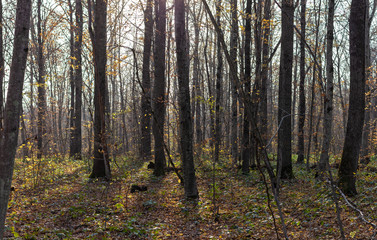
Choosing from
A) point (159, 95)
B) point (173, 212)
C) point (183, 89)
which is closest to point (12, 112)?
point (183, 89)

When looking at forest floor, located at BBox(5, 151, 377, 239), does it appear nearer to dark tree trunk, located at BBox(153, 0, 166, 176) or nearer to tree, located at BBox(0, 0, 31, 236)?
dark tree trunk, located at BBox(153, 0, 166, 176)

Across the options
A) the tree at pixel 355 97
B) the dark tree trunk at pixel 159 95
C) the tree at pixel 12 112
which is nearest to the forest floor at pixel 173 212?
the tree at pixel 355 97

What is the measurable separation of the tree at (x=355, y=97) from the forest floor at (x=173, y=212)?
30.0 inches

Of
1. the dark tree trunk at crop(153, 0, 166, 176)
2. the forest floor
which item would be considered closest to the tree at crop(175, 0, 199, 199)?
the forest floor

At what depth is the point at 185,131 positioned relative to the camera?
774cm

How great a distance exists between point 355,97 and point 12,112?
724cm

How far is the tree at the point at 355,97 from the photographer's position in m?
6.82

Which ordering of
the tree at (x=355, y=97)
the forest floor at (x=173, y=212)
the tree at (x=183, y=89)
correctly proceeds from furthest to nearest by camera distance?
the tree at (x=183, y=89) < the tree at (x=355, y=97) < the forest floor at (x=173, y=212)

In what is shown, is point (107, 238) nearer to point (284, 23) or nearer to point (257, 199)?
point (257, 199)

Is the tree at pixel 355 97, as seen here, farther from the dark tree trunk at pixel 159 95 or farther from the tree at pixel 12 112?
the tree at pixel 12 112

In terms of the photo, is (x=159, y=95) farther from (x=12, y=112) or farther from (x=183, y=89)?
(x=12, y=112)

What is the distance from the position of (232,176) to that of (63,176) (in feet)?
21.8

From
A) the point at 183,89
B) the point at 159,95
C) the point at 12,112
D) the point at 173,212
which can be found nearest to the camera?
the point at 12,112

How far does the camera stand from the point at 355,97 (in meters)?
6.95
